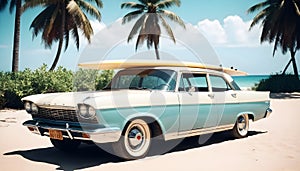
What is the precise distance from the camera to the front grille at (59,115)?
4.93 metres

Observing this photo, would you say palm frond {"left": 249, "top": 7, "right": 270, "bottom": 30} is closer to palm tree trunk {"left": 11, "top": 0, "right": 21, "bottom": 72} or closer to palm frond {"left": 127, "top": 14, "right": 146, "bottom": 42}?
palm frond {"left": 127, "top": 14, "right": 146, "bottom": 42}

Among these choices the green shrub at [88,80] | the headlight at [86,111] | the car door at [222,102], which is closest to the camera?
the headlight at [86,111]

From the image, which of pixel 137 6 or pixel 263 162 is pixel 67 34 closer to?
pixel 137 6

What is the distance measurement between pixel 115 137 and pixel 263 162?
8.11ft

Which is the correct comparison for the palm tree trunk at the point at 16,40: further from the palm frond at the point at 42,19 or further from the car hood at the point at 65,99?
the car hood at the point at 65,99

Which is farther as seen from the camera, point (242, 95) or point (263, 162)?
point (242, 95)

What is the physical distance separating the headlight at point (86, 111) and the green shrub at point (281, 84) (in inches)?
1009

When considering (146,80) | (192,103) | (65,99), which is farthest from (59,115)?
(192,103)

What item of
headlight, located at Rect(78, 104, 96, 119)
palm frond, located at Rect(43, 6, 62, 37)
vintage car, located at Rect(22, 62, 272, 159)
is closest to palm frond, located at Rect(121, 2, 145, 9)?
palm frond, located at Rect(43, 6, 62, 37)

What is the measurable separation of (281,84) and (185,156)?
2448 cm

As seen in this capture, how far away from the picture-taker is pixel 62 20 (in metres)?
23.4

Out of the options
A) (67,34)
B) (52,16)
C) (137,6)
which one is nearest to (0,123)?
(52,16)

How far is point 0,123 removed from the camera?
973cm

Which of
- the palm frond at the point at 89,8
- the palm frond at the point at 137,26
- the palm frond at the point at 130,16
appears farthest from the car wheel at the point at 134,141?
the palm frond at the point at 130,16
